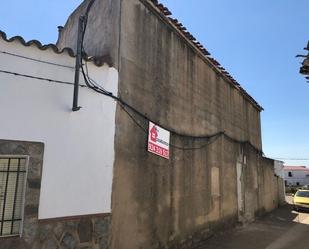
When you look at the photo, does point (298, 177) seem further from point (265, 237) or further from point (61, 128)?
point (61, 128)

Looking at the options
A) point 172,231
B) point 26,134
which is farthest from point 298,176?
point 26,134

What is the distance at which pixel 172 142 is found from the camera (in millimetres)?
8016

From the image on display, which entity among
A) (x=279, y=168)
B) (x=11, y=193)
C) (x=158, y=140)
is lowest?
(x=11, y=193)

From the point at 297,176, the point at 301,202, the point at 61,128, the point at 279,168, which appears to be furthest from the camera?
the point at 297,176

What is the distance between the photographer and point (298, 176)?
60.9 meters

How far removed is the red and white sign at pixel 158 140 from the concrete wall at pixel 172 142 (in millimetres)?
154

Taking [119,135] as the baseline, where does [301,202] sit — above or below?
below

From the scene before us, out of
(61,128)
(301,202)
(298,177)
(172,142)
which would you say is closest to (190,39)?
(172,142)

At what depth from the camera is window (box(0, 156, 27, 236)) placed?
188 inches

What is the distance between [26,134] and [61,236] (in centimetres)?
171

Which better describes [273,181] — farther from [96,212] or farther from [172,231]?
[96,212]

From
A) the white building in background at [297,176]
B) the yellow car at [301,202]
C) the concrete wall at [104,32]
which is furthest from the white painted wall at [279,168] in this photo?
the white building in background at [297,176]

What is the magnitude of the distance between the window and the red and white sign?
9.38ft

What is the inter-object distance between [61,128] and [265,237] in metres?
7.88
